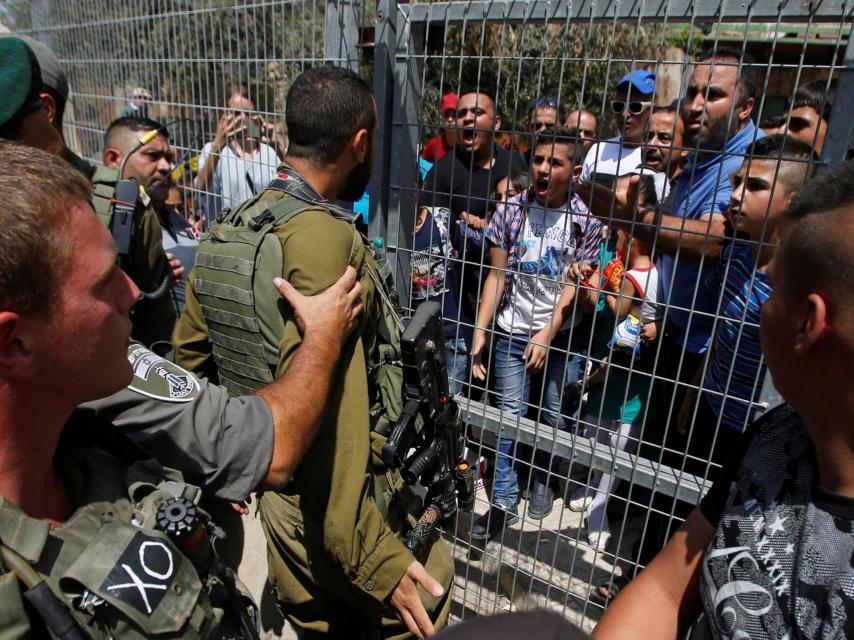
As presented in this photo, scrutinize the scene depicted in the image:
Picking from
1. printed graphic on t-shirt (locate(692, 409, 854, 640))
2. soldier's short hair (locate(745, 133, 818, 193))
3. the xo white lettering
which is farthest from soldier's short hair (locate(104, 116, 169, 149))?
printed graphic on t-shirt (locate(692, 409, 854, 640))

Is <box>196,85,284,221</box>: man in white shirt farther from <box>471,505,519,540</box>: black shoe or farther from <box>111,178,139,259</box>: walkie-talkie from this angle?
<box>471,505,519,540</box>: black shoe

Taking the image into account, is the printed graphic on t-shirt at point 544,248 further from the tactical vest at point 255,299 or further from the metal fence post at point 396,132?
the tactical vest at point 255,299

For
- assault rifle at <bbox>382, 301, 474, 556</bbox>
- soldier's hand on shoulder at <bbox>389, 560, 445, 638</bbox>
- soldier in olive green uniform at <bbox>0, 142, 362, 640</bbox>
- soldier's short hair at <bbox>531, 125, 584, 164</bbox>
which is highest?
soldier's short hair at <bbox>531, 125, 584, 164</bbox>

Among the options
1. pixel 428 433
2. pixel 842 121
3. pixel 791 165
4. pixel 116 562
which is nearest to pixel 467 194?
pixel 428 433

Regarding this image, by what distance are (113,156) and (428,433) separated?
9.04 feet

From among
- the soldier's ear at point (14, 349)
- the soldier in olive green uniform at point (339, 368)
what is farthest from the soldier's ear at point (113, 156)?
the soldier's ear at point (14, 349)

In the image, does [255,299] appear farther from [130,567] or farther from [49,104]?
[49,104]

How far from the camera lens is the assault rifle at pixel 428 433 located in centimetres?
178

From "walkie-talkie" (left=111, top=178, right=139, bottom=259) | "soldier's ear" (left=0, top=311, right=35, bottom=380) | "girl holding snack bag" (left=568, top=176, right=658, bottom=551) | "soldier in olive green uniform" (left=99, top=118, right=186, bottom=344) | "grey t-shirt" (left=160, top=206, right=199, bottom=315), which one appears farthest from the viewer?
"grey t-shirt" (left=160, top=206, right=199, bottom=315)

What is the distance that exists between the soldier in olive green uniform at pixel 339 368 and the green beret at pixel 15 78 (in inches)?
25.1

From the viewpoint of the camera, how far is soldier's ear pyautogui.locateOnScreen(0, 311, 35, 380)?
90 cm

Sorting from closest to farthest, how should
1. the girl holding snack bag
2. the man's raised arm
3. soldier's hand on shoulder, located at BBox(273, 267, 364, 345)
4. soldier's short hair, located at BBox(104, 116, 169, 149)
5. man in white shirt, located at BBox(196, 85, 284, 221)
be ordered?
the man's raised arm, soldier's hand on shoulder, located at BBox(273, 267, 364, 345), the girl holding snack bag, man in white shirt, located at BBox(196, 85, 284, 221), soldier's short hair, located at BBox(104, 116, 169, 149)

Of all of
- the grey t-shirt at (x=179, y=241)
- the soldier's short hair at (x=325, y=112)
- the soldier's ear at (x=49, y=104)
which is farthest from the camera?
the grey t-shirt at (x=179, y=241)

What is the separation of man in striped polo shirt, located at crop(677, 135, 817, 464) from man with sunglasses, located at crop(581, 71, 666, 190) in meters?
0.30
